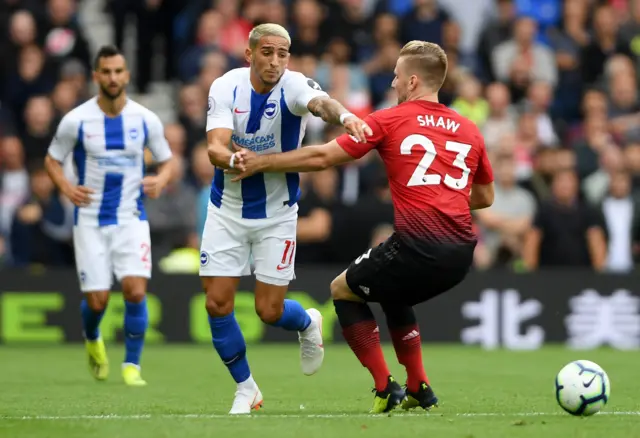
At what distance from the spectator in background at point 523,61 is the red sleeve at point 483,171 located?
32.3ft

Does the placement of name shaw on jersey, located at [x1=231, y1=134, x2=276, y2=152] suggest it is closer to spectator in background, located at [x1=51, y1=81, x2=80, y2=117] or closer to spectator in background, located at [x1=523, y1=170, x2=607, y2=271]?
spectator in background, located at [x1=523, y1=170, x2=607, y2=271]

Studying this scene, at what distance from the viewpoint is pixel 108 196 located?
11.8 meters

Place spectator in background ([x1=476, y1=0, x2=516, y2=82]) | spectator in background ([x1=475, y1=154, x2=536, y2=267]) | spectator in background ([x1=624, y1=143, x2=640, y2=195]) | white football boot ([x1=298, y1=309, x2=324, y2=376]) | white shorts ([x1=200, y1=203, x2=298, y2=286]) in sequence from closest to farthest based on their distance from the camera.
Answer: white shorts ([x1=200, y1=203, x2=298, y2=286]) → white football boot ([x1=298, y1=309, x2=324, y2=376]) → spectator in background ([x1=475, y1=154, x2=536, y2=267]) → spectator in background ([x1=624, y1=143, x2=640, y2=195]) → spectator in background ([x1=476, y1=0, x2=516, y2=82])

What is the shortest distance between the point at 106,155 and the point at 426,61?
14.0ft

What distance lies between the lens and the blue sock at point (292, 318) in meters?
9.41

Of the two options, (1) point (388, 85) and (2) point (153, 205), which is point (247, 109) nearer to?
(2) point (153, 205)

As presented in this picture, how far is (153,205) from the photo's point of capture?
16703mm

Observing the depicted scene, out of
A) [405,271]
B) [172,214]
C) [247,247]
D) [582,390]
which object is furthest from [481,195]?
[172,214]

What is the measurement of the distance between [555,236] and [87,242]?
21.8 ft

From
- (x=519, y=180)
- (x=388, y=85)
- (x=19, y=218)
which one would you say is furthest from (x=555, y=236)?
(x=19, y=218)

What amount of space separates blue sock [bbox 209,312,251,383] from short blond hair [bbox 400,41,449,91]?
A: 6.62ft

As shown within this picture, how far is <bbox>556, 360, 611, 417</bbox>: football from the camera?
8.16 meters

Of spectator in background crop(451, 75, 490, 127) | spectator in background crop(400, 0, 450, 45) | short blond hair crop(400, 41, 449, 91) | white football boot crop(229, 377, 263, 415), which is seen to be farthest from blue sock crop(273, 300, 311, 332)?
spectator in background crop(400, 0, 450, 45)

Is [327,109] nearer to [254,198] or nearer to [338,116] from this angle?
[338,116]
